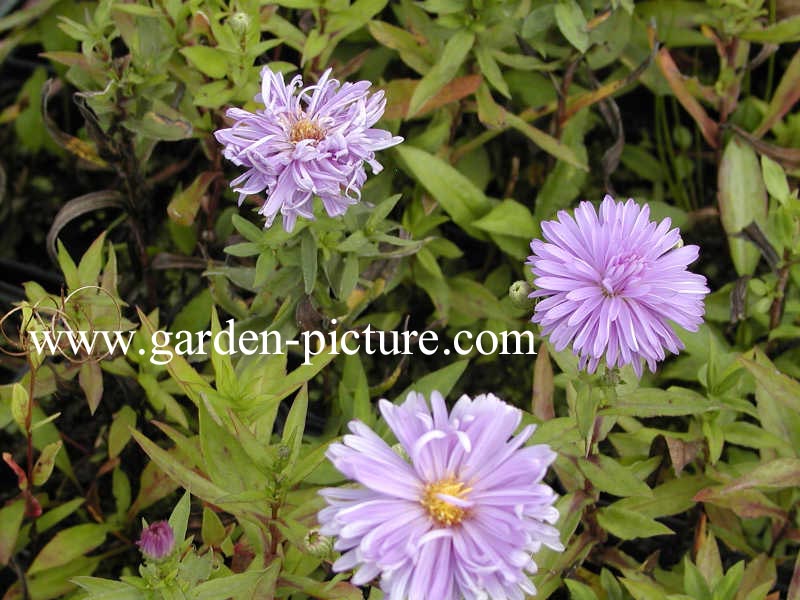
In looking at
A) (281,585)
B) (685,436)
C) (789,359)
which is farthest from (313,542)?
(789,359)

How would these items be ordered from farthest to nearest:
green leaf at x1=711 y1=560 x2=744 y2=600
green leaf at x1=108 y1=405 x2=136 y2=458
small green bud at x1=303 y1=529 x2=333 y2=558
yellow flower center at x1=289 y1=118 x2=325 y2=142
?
green leaf at x1=108 y1=405 x2=136 y2=458 < green leaf at x1=711 y1=560 x2=744 y2=600 < yellow flower center at x1=289 y1=118 x2=325 y2=142 < small green bud at x1=303 y1=529 x2=333 y2=558

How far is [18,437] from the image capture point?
153 cm

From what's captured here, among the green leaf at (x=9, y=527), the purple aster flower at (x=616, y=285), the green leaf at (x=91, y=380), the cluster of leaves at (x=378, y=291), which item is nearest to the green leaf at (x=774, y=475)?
the cluster of leaves at (x=378, y=291)

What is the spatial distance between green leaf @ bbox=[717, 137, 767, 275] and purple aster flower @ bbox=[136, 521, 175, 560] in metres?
0.96

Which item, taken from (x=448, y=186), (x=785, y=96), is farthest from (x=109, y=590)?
(x=785, y=96)

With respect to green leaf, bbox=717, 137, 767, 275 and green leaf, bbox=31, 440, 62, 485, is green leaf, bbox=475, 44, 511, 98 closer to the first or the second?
green leaf, bbox=717, 137, 767, 275

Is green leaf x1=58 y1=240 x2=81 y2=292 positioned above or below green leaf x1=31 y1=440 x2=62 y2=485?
above

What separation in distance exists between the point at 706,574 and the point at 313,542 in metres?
0.55

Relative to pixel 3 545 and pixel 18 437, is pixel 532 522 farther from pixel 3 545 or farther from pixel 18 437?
pixel 18 437

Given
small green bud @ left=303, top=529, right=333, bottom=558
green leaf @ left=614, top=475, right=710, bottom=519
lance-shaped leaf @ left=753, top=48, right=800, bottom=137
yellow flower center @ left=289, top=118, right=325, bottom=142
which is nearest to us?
small green bud @ left=303, top=529, right=333, bottom=558

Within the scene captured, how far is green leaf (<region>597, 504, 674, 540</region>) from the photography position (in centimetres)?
113

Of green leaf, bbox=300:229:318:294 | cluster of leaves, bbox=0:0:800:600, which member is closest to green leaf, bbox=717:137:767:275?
cluster of leaves, bbox=0:0:800:600

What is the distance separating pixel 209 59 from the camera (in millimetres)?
1225

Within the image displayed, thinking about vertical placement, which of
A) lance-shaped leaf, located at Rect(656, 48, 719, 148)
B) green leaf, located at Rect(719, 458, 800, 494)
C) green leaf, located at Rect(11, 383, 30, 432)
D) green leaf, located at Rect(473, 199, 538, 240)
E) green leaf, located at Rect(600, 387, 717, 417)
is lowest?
green leaf, located at Rect(11, 383, 30, 432)
